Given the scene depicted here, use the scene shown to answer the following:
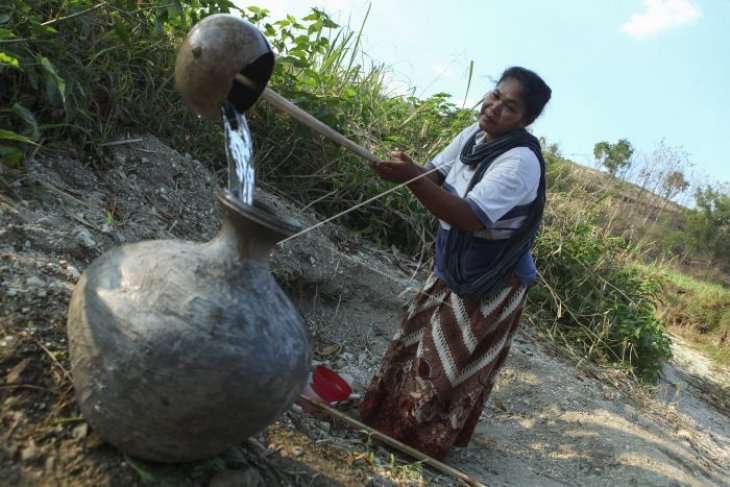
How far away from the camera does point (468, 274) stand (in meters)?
2.51

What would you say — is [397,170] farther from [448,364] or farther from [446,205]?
[448,364]

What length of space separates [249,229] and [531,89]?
54.0 inches

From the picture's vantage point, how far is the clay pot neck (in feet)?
4.84

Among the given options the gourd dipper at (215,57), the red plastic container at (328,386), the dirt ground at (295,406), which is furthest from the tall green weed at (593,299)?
the gourd dipper at (215,57)

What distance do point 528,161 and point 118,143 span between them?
2.09 meters

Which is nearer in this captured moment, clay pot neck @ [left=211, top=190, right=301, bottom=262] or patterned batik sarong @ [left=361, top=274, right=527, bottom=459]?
clay pot neck @ [left=211, top=190, right=301, bottom=262]

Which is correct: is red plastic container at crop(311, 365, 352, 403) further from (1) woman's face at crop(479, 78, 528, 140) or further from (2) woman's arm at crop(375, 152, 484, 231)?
(1) woman's face at crop(479, 78, 528, 140)

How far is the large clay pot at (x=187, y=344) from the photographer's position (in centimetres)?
139

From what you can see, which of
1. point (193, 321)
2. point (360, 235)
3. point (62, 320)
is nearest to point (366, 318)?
point (360, 235)

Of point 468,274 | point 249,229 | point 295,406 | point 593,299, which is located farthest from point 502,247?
point 593,299

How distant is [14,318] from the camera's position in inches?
70.1

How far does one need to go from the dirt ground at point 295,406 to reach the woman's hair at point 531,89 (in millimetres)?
1458

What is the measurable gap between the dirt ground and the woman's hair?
146 centimetres

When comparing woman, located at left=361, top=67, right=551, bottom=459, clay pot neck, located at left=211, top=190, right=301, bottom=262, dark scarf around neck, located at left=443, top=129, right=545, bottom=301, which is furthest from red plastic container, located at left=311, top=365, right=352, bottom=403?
clay pot neck, located at left=211, top=190, right=301, bottom=262
